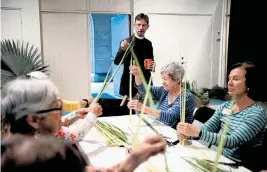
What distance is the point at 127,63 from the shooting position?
2969 millimetres

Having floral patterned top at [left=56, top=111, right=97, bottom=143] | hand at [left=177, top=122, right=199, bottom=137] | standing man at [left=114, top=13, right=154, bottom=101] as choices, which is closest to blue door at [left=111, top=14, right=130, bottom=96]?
standing man at [left=114, top=13, right=154, bottom=101]

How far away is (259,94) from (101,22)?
634 centimetres

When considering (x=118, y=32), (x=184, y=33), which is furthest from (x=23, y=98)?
(x=118, y=32)

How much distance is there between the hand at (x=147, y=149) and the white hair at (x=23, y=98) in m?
0.37

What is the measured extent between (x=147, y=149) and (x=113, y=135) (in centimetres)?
99

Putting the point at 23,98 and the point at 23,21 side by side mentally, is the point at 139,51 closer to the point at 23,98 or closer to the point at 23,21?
the point at 23,98

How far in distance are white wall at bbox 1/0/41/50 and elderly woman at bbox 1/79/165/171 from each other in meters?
3.78

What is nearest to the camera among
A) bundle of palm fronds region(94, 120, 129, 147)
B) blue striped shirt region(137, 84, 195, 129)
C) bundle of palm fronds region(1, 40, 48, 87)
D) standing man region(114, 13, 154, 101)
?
bundle of palm fronds region(94, 120, 129, 147)

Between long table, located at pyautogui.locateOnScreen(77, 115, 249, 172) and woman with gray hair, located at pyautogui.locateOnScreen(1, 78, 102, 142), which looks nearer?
woman with gray hair, located at pyautogui.locateOnScreen(1, 78, 102, 142)

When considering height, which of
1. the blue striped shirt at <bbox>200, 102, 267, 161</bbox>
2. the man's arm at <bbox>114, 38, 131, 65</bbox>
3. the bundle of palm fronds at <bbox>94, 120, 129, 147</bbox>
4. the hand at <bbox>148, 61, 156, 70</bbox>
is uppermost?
the man's arm at <bbox>114, 38, 131, 65</bbox>

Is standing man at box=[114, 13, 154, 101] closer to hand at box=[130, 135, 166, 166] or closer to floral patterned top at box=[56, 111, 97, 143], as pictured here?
floral patterned top at box=[56, 111, 97, 143]

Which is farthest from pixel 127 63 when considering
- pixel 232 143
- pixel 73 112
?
pixel 232 143

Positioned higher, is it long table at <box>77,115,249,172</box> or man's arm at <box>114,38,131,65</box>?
man's arm at <box>114,38,131,65</box>

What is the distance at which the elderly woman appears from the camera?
85 centimetres
